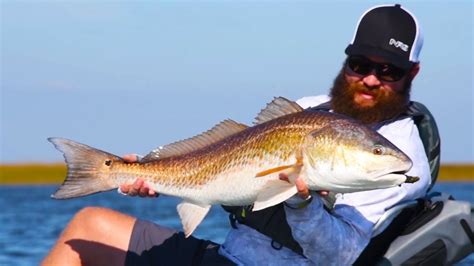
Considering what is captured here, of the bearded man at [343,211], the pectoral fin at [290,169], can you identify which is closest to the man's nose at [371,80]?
the bearded man at [343,211]

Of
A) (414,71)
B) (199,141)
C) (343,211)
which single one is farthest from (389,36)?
(199,141)

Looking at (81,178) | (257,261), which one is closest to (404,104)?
(257,261)

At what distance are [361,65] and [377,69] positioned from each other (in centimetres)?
10

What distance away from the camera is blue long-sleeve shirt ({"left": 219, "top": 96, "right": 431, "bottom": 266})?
622 cm

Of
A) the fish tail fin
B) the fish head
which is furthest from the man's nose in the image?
the fish tail fin

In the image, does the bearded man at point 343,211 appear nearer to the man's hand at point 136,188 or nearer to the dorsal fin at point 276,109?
the man's hand at point 136,188

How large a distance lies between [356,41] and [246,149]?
149 cm

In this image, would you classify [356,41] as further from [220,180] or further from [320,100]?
[220,180]

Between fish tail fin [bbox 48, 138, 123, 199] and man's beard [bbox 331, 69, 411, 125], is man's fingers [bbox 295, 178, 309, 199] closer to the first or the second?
fish tail fin [bbox 48, 138, 123, 199]

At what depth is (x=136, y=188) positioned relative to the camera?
650 centimetres

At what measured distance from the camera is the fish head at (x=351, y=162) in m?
5.77

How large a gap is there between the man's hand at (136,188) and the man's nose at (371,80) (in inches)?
62.1

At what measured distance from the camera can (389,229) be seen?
7152 millimetres

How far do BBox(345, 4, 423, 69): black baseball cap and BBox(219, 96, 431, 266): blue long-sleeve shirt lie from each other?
16.6 inches
